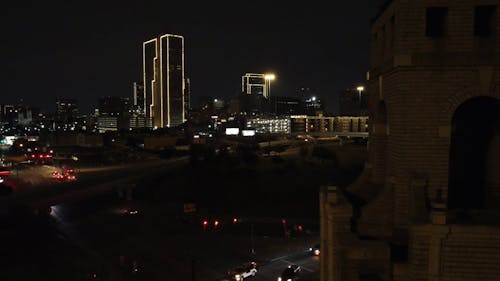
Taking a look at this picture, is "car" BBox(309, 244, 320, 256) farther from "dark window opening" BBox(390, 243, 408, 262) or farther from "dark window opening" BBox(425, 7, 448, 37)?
"dark window opening" BBox(425, 7, 448, 37)

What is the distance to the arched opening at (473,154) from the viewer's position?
38.8 ft

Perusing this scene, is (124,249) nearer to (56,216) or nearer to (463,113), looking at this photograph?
(56,216)

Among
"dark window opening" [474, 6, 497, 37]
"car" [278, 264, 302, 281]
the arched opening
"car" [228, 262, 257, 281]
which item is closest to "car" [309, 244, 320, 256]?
"car" [278, 264, 302, 281]

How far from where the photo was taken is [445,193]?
10.4 meters

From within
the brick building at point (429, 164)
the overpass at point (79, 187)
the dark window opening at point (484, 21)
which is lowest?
the overpass at point (79, 187)

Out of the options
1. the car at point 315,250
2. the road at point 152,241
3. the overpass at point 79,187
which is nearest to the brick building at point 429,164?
the road at point 152,241

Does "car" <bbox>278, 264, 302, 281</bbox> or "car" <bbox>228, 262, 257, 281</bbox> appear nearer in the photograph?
"car" <bbox>278, 264, 302, 281</bbox>

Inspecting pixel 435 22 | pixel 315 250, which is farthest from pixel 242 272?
pixel 435 22

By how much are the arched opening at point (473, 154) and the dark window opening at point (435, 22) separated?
2.20 metres

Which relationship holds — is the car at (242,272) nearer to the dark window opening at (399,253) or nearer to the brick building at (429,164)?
the brick building at (429,164)

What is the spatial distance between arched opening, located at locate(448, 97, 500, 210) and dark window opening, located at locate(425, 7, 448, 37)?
2.20 meters

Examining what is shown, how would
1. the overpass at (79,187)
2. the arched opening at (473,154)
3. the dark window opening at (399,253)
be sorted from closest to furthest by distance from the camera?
the dark window opening at (399,253), the arched opening at (473,154), the overpass at (79,187)

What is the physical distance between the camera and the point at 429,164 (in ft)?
34.1

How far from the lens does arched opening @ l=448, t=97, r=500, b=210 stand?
11820 millimetres
